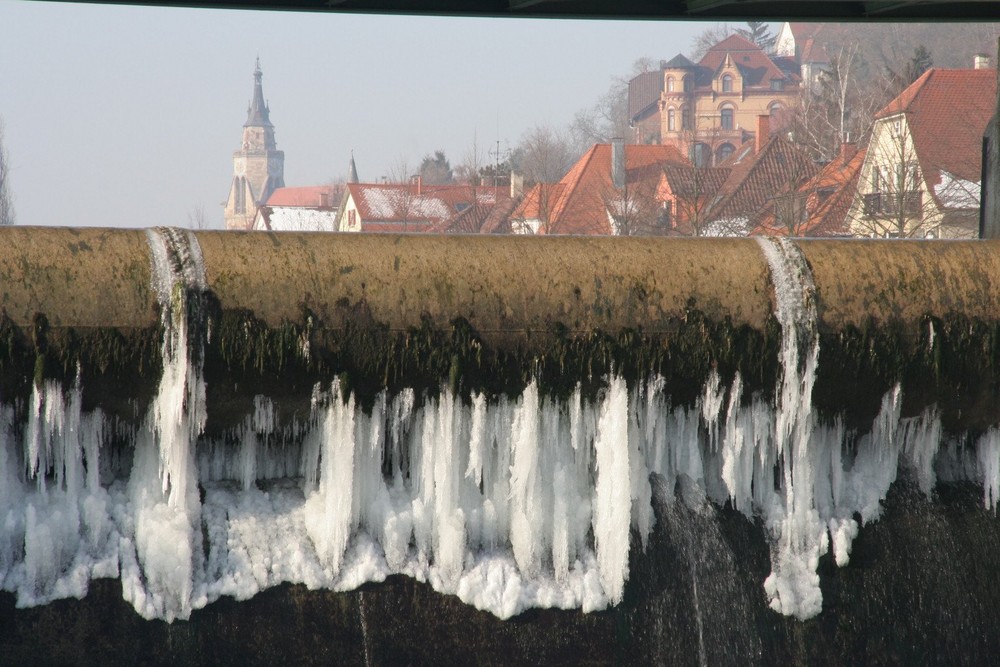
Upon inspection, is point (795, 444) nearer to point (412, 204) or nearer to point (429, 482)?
point (429, 482)

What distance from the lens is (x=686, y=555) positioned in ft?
18.7

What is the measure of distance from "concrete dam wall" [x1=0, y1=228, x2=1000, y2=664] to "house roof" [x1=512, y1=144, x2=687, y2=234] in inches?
1487

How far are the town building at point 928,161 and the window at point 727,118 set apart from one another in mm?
87066

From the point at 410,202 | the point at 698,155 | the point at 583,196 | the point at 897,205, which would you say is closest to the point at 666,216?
the point at 583,196

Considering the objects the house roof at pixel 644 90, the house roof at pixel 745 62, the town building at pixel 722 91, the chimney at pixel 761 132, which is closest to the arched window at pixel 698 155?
the chimney at pixel 761 132

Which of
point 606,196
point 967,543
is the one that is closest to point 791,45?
point 606,196

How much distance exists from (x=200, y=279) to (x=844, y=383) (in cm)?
292

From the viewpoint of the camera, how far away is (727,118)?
13275 centimetres

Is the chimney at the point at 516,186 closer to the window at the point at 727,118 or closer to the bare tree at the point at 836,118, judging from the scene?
the bare tree at the point at 836,118

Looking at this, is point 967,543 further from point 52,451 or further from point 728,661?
point 52,451

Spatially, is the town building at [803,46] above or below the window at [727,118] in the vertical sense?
above

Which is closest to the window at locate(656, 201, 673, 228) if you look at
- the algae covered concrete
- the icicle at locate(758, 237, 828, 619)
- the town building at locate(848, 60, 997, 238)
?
the town building at locate(848, 60, 997, 238)

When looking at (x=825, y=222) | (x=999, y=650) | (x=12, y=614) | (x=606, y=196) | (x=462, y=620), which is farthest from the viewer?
(x=606, y=196)

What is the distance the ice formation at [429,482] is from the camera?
509 centimetres
